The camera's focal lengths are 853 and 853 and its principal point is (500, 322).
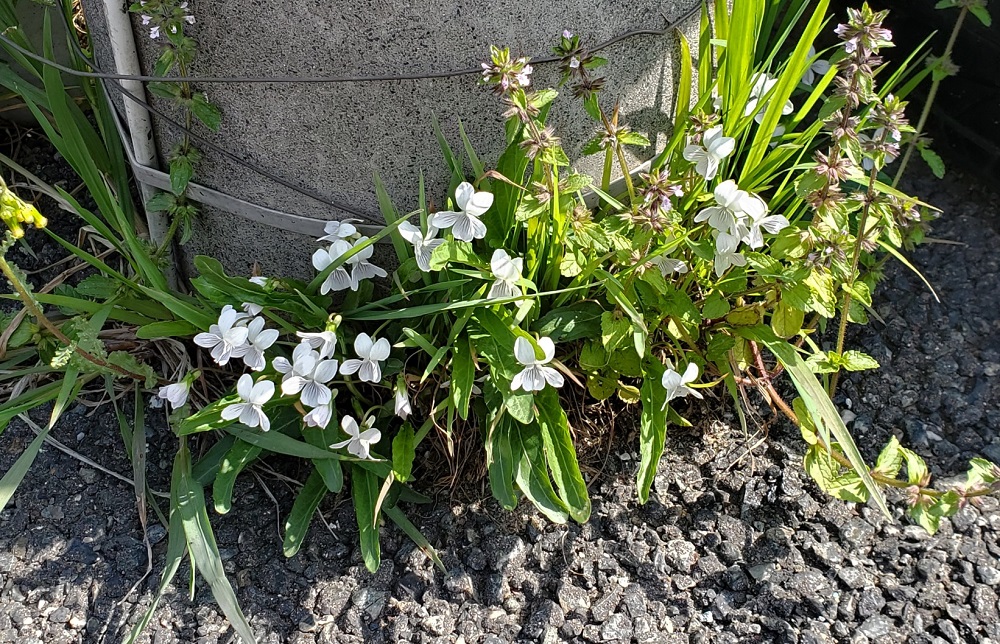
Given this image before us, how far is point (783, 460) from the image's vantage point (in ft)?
6.30

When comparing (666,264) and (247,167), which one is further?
(247,167)

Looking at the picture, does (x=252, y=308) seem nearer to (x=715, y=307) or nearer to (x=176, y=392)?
Answer: (x=176, y=392)

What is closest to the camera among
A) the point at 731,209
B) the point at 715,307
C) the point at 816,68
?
the point at 731,209

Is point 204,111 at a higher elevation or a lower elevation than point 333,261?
higher

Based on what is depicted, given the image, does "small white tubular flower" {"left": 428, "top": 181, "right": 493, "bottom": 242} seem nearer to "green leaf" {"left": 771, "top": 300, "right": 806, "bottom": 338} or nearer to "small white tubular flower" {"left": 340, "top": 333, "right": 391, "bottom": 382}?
"small white tubular flower" {"left": 340, "top": 333, "right": 391, "bottom": 382}

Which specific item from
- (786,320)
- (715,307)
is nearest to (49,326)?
(715,307)

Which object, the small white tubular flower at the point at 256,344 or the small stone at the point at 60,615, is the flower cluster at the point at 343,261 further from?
the small stone at the point at 60,615

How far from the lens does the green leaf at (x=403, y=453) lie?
1.70 metres

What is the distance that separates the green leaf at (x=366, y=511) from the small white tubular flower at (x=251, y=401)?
0.96 feet

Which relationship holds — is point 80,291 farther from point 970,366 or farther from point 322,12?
point 970,366

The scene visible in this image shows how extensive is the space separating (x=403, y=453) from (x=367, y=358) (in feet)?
0.76

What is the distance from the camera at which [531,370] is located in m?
1.57

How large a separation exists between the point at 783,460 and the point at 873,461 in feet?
0.68

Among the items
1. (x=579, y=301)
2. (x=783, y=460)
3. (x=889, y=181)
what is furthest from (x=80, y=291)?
(x=889, y=181)
